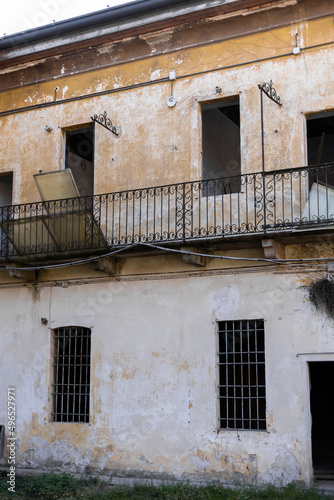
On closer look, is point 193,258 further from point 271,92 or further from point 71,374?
point 71,374

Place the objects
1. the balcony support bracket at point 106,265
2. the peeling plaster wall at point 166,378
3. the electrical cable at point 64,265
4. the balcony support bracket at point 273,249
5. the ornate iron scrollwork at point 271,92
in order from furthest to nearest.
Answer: the balcony support bracket at point 106,265, the electrical cable at point 64,265, the ornate iron scrollwork at point 271,92, the balcony support bracket at point 273,249, the peeling plaster wall at point 166,378

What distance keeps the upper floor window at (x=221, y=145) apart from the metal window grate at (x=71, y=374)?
440cm

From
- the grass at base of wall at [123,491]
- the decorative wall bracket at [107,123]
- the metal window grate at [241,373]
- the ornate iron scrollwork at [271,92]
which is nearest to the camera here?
the grass at base of wall at [123,491]

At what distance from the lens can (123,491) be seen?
446 inches

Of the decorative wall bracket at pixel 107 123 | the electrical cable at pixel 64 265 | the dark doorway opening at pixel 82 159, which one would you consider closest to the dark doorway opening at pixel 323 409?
the electrical cable at pixel 64 265

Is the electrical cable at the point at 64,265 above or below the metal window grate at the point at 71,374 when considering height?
above

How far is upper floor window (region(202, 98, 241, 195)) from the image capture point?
1486 cm

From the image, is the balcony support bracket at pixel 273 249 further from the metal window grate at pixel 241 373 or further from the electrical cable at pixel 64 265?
the electrical cable at pixel 64 265

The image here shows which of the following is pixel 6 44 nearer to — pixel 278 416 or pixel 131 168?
pixel 131 168

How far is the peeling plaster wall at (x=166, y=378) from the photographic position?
11383 millimetres

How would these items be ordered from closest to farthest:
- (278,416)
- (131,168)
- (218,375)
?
(278,416)
(218,375)
(131,168)

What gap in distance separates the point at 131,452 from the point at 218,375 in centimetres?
231

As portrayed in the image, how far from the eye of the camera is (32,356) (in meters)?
14.0

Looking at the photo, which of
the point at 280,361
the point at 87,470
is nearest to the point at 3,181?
the point at 87,470
